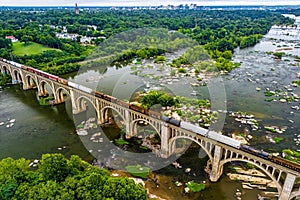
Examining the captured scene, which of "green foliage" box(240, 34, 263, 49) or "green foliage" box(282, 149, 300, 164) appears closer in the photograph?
"green foliage" box(282, 149, 300, 164)

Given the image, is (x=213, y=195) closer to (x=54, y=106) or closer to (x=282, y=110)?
(x=282, y=110)

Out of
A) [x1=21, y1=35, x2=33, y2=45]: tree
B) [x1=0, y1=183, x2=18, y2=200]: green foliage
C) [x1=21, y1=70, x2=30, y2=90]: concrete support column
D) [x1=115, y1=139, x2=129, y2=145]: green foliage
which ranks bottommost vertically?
[x1=115, y1=139, x2=129, y2=145]: green foliage

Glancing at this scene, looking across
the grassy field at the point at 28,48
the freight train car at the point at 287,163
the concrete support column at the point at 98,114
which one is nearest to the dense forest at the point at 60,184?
the freight train car at the point at 287,163

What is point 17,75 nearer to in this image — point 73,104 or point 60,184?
point 73,104

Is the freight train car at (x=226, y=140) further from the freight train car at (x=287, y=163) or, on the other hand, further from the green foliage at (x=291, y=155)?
the green foliage at (x=291, y=155)

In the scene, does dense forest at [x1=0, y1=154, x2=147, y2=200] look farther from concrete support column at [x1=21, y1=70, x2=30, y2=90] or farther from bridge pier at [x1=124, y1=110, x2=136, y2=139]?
concrete support column at [x1=21, y1=70, x2=30, y2=90]

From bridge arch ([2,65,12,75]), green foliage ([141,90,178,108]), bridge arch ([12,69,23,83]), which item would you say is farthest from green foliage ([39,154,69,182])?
bridge arch ([2,65,12,75])
